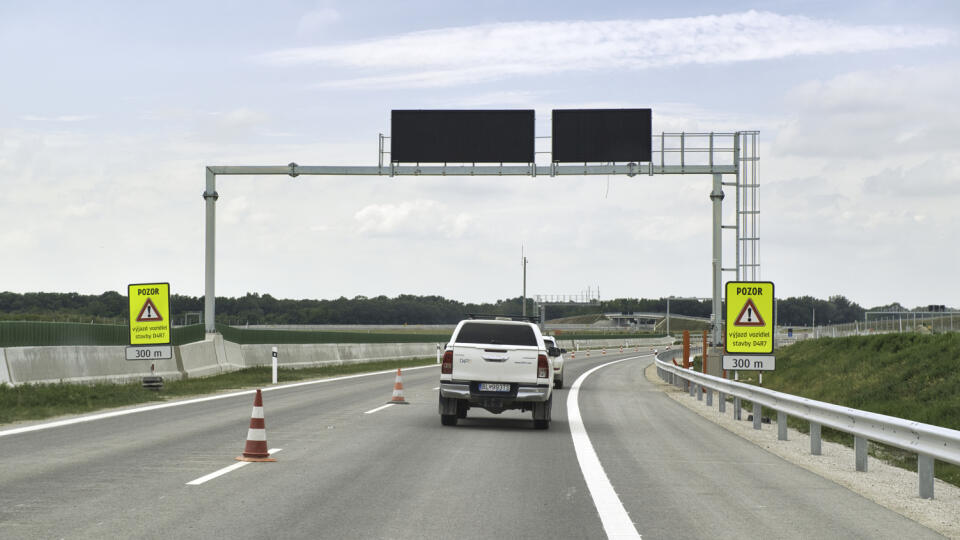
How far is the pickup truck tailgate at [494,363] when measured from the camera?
1797cm

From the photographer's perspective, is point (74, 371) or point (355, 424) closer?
point (355, 424)

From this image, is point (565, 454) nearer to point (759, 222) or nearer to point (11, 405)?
point (11, 405)

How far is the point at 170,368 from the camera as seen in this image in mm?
30891

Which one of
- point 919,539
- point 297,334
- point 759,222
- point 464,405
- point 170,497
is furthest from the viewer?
point 297,334

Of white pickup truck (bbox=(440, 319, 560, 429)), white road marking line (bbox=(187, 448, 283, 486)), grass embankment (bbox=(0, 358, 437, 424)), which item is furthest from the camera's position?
grass embankment (bbox=(0, 358, 437, 424))

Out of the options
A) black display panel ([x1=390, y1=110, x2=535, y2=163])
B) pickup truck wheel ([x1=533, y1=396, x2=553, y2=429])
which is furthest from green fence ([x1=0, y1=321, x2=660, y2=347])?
pickup truck wheel ([x1=533, y1=396, x2=553, y2=429])

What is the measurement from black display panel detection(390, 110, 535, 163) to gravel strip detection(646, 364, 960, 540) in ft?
65.1

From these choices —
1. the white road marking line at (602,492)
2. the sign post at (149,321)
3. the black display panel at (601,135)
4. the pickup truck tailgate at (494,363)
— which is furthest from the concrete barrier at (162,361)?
the black display panel at (601,135)

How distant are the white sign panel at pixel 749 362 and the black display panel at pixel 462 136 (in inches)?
685

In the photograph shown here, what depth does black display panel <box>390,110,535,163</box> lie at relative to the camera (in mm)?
38000

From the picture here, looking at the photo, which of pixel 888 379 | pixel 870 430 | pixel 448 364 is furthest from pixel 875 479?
pixel 888 379

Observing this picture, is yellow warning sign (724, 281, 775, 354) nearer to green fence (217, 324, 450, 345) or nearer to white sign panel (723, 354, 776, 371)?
white sign panel (723, 354, 776, 371)

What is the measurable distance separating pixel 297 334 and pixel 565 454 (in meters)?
32.2

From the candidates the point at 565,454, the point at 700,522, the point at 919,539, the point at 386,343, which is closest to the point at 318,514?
the point at 700,522
